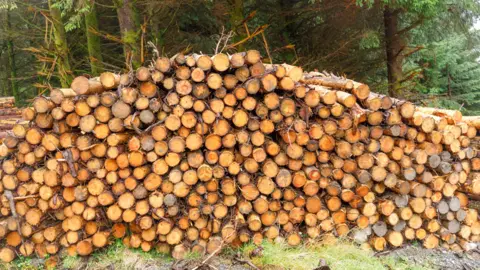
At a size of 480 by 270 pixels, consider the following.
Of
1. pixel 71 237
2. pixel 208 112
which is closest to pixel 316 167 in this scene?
pixel 208 112

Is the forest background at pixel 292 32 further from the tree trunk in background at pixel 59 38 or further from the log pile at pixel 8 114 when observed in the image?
the log pile at pixel 8 114

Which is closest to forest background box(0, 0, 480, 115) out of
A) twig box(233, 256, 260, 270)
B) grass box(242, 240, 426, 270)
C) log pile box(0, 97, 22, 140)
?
log pile box(0, 97, 22, 140)

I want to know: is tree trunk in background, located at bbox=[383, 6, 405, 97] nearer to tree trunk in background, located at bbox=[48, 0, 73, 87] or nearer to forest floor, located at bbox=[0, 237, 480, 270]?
forest floor, located at bbox=[0, 237, 480, 270]

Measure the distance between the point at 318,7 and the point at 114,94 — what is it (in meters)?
6.24

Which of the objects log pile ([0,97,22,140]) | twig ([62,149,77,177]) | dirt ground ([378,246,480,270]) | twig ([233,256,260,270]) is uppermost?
twig ([62,149,77,177])

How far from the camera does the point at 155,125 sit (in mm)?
4449

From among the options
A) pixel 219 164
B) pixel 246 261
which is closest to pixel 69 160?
pixel 219 164

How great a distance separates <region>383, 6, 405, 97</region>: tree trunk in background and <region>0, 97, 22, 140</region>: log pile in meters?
8.06

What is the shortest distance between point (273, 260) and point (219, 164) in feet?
3.74

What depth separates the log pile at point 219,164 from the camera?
4.45 metres

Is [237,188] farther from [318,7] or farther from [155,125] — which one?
[318,7]

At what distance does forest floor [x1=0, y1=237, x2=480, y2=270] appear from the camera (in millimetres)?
4359

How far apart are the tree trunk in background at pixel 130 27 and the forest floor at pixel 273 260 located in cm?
530

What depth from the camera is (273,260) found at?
4.37 m
